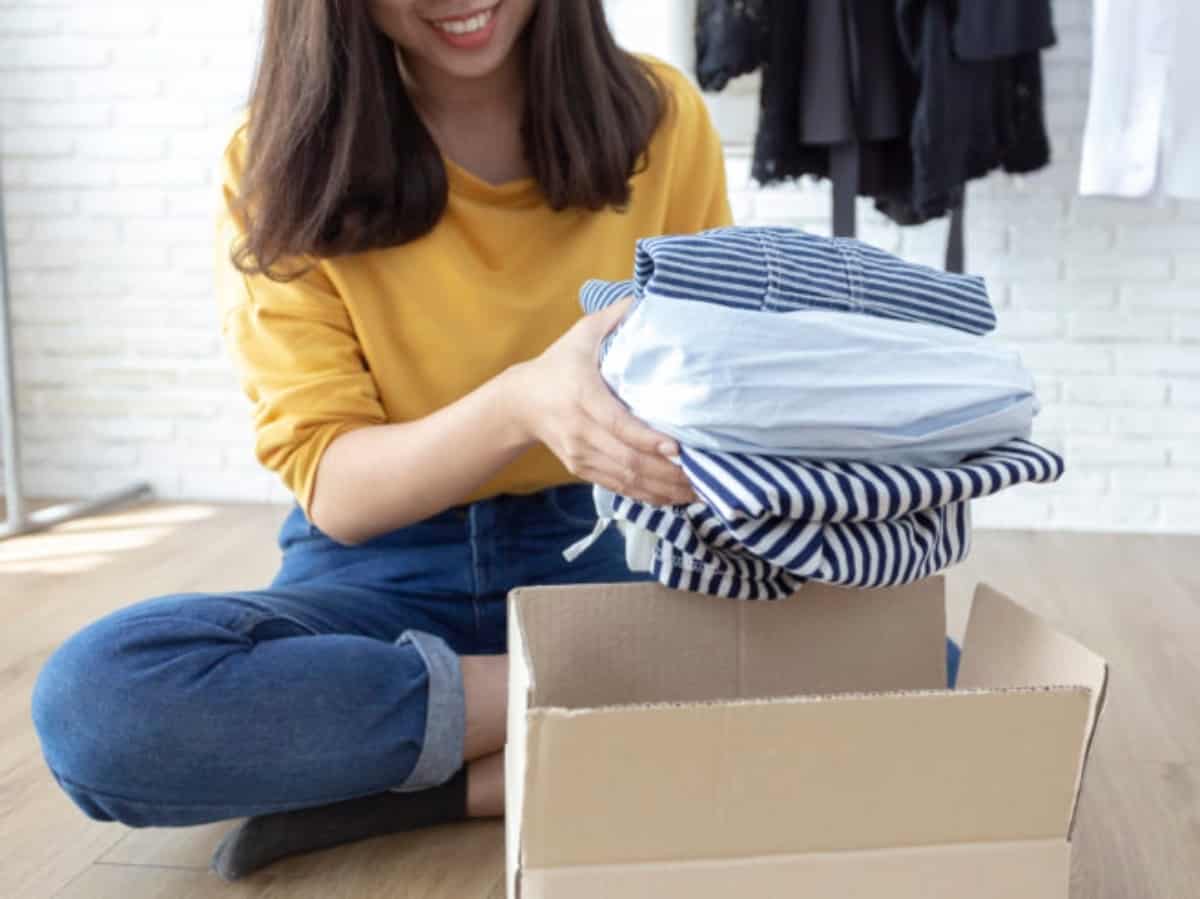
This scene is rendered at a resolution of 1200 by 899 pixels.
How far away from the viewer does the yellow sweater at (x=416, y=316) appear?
1.05 metres

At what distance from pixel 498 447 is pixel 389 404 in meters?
0.24

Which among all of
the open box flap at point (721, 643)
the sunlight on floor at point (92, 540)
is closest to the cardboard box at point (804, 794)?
the open box flap at point (721, 643)

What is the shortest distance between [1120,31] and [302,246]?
126 centimetres

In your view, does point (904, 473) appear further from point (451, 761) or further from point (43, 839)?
point (43, 839)

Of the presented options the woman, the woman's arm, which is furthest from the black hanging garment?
the woman's arm

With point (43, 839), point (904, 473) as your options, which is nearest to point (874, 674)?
point (904, 473)

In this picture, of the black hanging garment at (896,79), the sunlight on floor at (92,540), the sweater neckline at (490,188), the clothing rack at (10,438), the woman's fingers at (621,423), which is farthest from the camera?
the clothing rack at (10,438)

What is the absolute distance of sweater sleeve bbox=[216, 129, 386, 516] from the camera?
103cm

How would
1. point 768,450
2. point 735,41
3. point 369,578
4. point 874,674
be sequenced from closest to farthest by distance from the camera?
1. point 768,450
2. point 874,674
3. point 369,578
4. point 735,41

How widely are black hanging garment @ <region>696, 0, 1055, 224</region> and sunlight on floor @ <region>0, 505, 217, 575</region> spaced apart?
1.12 m

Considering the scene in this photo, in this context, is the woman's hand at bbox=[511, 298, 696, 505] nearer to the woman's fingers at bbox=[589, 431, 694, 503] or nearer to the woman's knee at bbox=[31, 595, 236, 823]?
the woman's fingers at bbox=[589, 431, 694, 503]

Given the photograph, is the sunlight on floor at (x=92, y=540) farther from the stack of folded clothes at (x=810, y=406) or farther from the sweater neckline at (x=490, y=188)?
the stack of folded clothes at (x=810, y=406)

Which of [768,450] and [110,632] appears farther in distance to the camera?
[110,632]

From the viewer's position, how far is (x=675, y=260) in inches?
28.0
